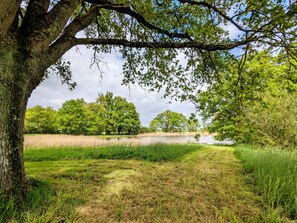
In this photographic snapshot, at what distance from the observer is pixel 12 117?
218 cm

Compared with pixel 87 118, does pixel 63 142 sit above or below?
below

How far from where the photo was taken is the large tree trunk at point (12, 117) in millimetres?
2104

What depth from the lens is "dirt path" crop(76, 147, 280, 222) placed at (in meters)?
2.18

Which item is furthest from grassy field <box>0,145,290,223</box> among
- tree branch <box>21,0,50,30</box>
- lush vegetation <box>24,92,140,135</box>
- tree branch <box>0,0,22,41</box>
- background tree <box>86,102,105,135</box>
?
background tree <box>86,102,105,135</box>

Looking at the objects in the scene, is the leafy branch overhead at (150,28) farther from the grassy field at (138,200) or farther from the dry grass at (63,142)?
the dry grass at (63,142)

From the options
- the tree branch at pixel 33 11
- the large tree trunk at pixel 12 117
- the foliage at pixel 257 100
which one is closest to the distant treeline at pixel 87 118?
the foliage at pixel 257 100

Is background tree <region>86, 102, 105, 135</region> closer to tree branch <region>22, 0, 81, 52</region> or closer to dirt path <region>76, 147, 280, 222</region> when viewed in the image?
dirt path <region>76, 147, 280, 222</region>

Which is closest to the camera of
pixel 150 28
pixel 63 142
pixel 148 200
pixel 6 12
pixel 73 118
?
pixel 6 12

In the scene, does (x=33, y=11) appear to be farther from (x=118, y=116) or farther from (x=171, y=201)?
(x=118, y=116)

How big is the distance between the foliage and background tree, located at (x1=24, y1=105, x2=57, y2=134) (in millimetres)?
31836

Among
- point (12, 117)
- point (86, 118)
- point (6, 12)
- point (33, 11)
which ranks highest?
point (86, 118)

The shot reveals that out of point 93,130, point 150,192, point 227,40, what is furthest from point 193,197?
point 93,130

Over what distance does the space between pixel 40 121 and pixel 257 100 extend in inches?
1505

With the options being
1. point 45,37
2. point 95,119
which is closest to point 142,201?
point 45,37
